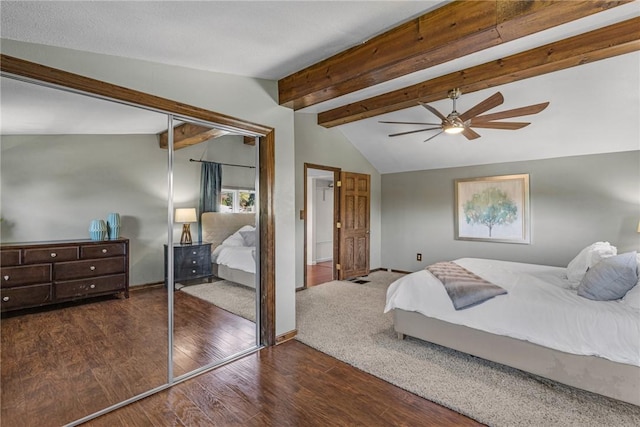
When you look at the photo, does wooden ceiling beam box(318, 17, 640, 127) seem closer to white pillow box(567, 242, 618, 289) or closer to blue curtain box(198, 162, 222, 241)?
white pillow box(567, 242, 618, 289)

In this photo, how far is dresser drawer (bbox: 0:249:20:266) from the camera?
5.79ft

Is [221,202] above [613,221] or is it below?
above

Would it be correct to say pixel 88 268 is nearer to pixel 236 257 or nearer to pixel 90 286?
pixel 90 286

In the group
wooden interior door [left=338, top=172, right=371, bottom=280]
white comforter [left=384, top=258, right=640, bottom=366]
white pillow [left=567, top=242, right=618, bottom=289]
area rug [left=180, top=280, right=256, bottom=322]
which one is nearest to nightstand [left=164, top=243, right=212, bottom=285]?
area rug [left=180, top=280, right=256, bottom=322]

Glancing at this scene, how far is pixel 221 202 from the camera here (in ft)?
8.89

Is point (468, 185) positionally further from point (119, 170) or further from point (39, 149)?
point (39, 149)

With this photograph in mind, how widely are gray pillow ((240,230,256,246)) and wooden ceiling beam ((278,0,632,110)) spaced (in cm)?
139

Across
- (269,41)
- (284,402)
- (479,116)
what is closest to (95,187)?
(269,41)

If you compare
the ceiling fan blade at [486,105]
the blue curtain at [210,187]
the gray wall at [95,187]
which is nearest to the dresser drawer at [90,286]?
the gray wall at [95,187]

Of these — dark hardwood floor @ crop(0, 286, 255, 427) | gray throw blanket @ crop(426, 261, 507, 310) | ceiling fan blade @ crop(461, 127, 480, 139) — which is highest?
ceiling fan blade @ crop(461, 127, 480, 139)

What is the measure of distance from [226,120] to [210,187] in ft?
1.97

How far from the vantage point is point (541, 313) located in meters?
2.29

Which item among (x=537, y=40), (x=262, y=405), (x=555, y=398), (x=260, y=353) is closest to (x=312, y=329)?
(x=260, y=353)

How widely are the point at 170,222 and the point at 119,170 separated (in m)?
0.51
